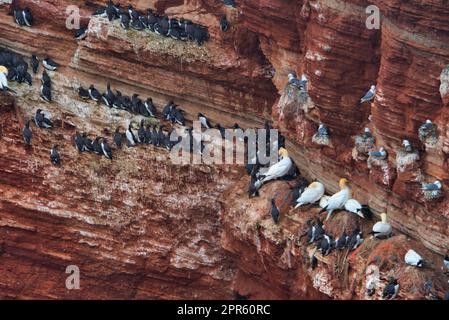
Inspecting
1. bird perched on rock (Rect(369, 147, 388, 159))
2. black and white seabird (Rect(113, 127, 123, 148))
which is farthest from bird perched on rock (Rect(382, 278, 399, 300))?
black and white seabird (Rect(113, 127, 123, 148))

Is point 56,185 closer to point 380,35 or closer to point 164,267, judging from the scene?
point 164,267

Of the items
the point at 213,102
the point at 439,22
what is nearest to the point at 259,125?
the point at 213,102

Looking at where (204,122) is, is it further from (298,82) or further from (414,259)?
(414,259)

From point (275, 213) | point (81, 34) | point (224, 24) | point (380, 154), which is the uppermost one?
point (224, 24)

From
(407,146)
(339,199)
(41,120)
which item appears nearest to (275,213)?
(339,199)

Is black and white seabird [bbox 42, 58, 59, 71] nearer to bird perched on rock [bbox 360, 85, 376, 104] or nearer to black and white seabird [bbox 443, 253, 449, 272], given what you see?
bird perched on rock [bbox 360, 85, 376, 104]

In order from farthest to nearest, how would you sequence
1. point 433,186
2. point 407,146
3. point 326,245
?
point 326,245, point 407,146, point 433,186

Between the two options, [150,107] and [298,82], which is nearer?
[298,82]

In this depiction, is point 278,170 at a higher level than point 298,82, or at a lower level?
lower
